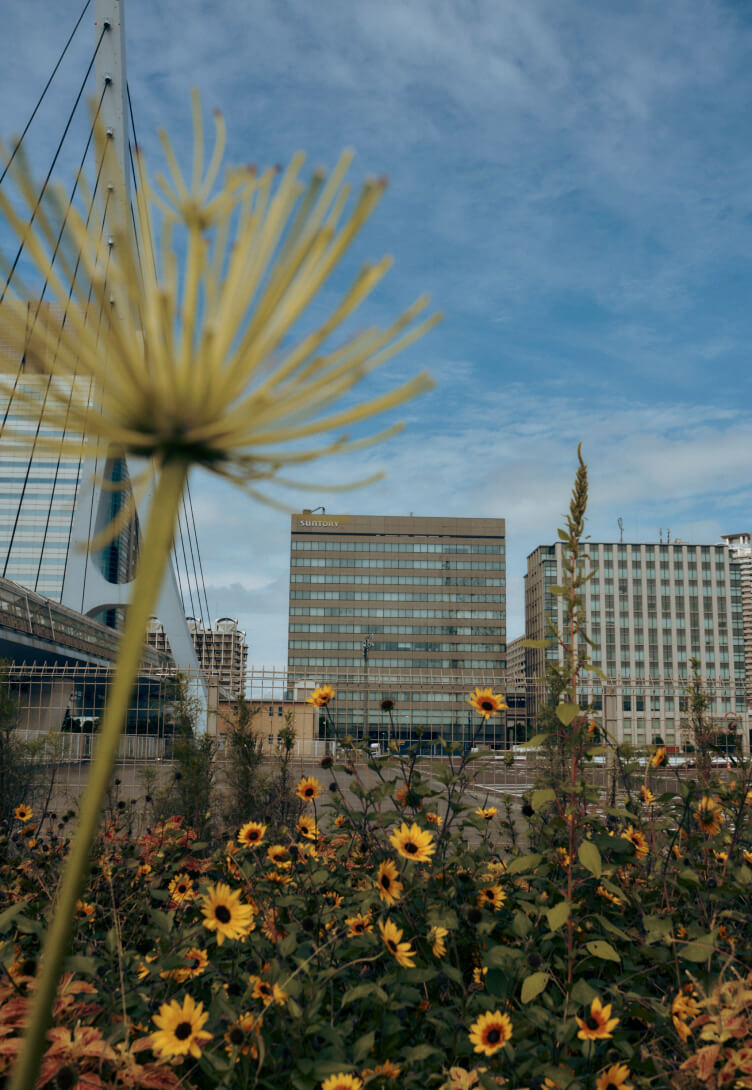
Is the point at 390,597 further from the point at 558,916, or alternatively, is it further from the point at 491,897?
the point at 558,916

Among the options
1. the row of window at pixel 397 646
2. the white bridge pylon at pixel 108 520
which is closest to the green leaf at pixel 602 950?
the white bridge pylon at pixel 108 520

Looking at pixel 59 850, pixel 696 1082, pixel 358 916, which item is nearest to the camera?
pixel 696 1082

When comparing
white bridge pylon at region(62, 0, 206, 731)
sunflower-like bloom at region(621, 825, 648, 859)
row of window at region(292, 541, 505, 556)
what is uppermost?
row of window at region(292, 541, 505, 556)

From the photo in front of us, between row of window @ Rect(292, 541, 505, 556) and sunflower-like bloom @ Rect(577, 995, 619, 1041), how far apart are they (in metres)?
87.5

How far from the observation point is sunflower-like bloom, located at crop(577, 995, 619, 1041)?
159cm

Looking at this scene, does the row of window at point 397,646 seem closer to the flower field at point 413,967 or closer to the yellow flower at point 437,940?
the flower field at point 413,967

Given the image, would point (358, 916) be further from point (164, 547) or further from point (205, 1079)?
point (164, 547)

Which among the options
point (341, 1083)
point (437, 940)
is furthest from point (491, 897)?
point (341, 1083)

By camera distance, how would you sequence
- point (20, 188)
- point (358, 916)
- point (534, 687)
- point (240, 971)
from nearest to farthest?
point (20, 188)
point (240, 971)
point (358, 916)
point (534, 687)

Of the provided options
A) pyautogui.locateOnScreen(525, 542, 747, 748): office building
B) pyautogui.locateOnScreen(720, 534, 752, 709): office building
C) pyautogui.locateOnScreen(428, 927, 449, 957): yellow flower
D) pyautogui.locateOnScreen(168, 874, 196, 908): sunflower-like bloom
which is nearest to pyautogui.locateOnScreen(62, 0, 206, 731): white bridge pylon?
pyautogui.locateOnScreen(168, 874, 196, 908): sunflower-like bloom

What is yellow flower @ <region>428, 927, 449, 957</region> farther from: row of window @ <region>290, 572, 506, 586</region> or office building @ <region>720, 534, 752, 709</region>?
office building @ <region>720, 534, 752, 709</region>

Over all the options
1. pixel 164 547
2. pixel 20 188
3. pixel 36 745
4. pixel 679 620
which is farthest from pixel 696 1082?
pixel 679 620

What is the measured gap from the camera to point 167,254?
0.66 metres

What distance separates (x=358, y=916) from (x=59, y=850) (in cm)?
166
